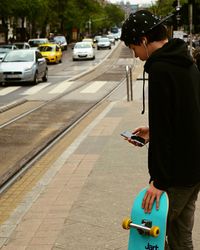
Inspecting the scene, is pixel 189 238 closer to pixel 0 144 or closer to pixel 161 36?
pixel 161 36

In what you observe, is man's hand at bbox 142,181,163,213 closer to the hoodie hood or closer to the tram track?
the hoodie hood

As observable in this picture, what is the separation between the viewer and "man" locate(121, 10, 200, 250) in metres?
2.92

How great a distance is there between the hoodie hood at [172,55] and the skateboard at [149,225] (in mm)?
706

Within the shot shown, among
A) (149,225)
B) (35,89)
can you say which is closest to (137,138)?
(149,225)

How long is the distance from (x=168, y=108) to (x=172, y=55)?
28cm

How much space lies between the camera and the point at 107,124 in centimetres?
1184

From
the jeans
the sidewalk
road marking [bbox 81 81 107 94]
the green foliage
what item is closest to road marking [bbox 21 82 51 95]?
road marking [bbox 81 81 107 94]

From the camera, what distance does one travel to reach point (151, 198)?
3006 mm

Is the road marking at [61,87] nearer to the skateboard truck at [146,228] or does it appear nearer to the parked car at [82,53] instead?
the skateboard truck at [146,228]

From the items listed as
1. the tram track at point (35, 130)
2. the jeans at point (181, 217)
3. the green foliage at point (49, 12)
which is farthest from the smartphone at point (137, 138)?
the green foliage at point (49, 12)

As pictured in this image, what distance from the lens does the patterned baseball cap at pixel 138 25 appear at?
304 cm

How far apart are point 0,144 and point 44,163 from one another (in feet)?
7.38

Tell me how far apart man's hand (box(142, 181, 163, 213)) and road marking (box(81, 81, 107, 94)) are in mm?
17926

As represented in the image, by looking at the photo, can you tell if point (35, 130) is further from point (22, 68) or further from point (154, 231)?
point (22, 68)
